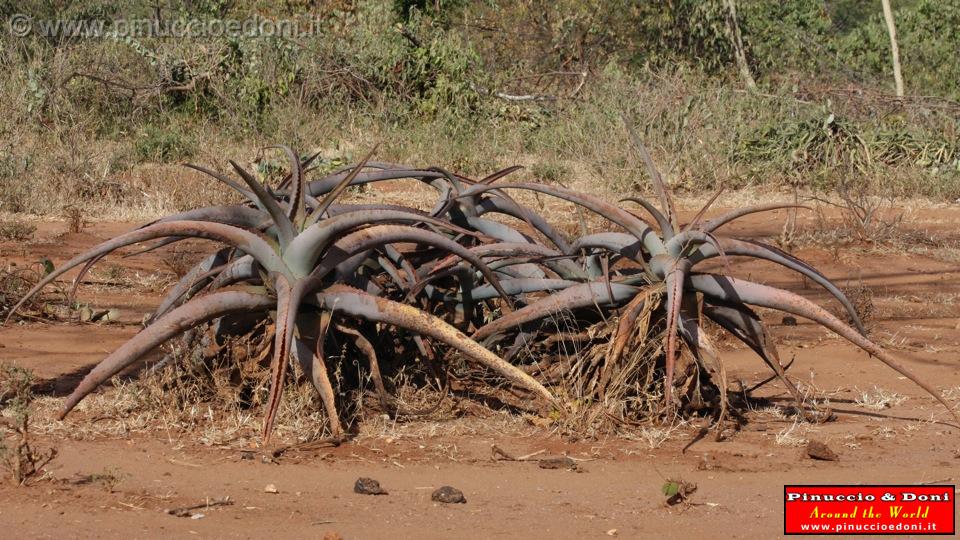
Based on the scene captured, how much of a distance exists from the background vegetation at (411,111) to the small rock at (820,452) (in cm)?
656

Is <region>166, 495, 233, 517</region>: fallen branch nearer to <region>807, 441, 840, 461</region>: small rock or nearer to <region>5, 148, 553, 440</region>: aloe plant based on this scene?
<region>5, 148, 553, 440</region>: aloe plant

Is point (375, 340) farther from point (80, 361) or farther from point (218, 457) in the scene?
point (80, 361)

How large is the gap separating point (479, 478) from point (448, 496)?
28 centimetres

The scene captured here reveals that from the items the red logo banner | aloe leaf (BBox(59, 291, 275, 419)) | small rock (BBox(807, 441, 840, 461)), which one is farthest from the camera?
small rock (BBox(807, 441, 840, 461))

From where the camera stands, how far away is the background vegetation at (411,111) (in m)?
11.5

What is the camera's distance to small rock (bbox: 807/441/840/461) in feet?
13.4

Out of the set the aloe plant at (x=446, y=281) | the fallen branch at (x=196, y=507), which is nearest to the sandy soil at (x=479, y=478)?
the fallen branch at (x=196, y=507)

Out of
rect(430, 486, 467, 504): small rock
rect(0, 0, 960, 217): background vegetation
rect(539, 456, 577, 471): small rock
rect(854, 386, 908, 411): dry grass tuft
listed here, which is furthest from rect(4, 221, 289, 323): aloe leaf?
rect(0, 0, 960, 217): background vegetation

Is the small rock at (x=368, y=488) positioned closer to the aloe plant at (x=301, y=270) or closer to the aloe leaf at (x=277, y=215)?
the aloe plant at (x=301, y=270)

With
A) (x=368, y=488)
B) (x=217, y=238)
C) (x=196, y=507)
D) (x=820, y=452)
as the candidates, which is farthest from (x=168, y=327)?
(x=820, y=452)

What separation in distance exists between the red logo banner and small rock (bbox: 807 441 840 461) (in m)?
0.28

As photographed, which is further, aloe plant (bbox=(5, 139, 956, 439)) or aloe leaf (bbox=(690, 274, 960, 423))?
aloe leaf (bbox=(690, 274, 960, 423))

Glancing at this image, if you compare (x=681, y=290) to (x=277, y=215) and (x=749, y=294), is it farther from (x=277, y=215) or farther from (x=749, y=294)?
(x=277, y=215)

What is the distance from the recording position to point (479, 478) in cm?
382
